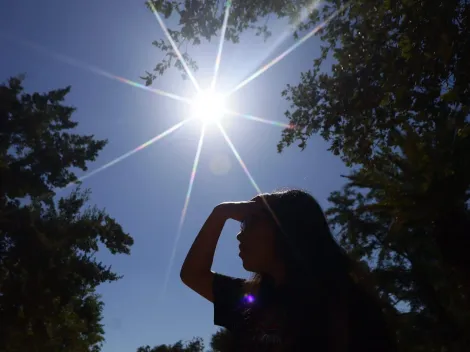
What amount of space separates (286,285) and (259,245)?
26cm

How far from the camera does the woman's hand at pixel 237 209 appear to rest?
2051mm

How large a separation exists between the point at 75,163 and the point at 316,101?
1278 centimetres

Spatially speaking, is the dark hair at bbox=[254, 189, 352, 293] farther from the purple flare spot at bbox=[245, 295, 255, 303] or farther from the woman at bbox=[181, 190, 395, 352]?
the purple flare spot at bbox=[245, 295, 255, 303]

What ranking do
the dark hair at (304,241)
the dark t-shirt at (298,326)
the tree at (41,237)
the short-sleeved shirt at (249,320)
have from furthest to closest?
Result: the tree at (41,237) → the dark hair at (304,241) → the short-sleeved shirt at (249,320) → the dark t-shirt at (298,326)

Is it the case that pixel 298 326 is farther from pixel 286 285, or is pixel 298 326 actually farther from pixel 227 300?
pixel 227 300

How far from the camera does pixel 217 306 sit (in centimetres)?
200

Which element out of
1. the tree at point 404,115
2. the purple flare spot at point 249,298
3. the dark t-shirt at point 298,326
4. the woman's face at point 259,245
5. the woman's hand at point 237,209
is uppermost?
the tree at point 404,115

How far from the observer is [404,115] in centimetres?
727

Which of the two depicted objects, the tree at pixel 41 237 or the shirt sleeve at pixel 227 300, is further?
the tree at pixel 41 237

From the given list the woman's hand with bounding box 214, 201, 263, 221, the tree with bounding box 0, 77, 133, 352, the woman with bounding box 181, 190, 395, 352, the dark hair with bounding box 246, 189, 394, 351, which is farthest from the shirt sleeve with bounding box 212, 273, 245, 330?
the tree with bounding box 0, 77, 133, 352

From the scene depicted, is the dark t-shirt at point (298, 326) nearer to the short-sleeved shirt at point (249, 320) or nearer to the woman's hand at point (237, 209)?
the short-sleeved shirt at point (249, 320)

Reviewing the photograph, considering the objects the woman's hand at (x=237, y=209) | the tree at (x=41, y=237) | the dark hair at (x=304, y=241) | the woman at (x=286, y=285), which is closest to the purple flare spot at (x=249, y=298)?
the woman at (x=286, y=285)

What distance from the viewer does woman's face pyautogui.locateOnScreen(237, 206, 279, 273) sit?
184 centimetres

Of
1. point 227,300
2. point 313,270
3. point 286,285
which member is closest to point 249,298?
point 227,300
